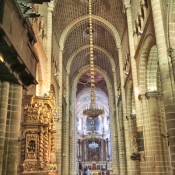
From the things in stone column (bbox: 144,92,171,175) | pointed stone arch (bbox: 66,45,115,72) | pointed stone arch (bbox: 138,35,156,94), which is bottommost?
stone column (bbox: 144,92,171,175)

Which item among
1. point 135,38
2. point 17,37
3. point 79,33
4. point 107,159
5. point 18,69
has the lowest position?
point 107,159

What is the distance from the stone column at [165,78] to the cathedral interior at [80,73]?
33mm

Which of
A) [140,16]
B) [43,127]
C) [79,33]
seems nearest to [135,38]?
[140,16]

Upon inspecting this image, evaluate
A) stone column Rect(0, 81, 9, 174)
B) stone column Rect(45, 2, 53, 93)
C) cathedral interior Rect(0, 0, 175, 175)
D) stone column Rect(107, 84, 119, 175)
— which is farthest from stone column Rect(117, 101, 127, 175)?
stone column Rect(0, 81, 9, 174)

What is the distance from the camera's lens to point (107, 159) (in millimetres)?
42469

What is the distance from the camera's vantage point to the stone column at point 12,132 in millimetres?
6980

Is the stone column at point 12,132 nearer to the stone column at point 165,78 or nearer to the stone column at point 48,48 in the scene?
the stone column at point 165,78

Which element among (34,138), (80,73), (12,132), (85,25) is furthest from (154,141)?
(80,73)

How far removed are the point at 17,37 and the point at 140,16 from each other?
30.0ft

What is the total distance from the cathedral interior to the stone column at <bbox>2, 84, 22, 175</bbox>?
0.03m

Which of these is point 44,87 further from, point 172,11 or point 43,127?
point 172,11

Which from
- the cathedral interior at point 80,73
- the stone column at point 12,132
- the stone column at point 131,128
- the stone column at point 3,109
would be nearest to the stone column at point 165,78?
the cathedral interior at point 80,73

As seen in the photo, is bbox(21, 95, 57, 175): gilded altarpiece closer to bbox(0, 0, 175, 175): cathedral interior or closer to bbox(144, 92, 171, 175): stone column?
bbox(0, 0, 175, 175): cathedral interior

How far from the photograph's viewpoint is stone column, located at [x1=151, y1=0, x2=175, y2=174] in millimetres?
8226
